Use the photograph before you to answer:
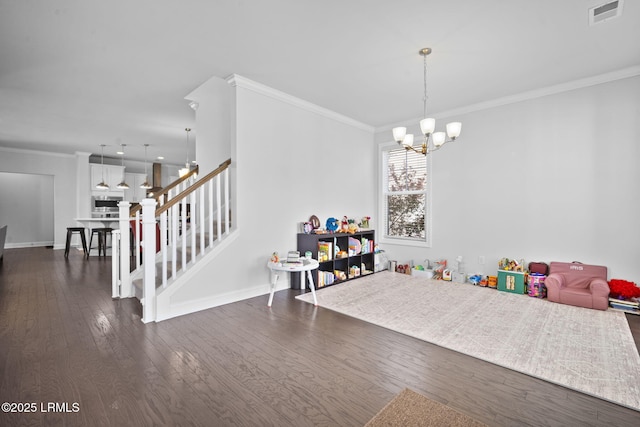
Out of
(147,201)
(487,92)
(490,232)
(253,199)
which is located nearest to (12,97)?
(147,201)

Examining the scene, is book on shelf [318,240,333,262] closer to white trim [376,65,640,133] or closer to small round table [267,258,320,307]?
small round table [267,258,320,307]

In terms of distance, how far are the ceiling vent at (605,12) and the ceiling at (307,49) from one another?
0.06 m

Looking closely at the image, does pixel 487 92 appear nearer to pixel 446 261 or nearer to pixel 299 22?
pixel 446 261

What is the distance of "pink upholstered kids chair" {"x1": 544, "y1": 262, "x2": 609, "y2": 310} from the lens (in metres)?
3.42

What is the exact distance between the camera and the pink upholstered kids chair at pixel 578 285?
3.42m

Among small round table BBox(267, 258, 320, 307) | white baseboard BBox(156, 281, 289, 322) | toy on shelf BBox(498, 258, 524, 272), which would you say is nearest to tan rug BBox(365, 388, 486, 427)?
small round table BBox(267, 258, 320, 307)

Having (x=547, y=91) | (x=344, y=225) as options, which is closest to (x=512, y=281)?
(x=344, y=225)

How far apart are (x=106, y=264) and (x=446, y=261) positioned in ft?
22.0

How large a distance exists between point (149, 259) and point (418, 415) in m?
2.73

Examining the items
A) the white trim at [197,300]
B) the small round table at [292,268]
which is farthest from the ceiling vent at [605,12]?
the white trim at [197,300]

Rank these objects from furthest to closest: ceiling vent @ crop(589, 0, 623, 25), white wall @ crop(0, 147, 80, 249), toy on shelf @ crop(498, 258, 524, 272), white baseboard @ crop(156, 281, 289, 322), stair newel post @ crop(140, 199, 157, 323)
Answer: 1. white wall @ crop(0, 147, 80, 249)
2. toy on shelf @ crop(498, 258, 524, 272)
3. white baseboard @ crop(156, 281, 289, 322)
4. stair newel post @ crop(140, 199, 157, 323)
5. ceiling vent @ crop(589, 0, 623, 25)

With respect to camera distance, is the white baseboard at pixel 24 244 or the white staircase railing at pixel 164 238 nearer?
the white staircase railing at pixel 164 238

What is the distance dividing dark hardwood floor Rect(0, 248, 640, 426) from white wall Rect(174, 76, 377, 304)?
2.22 feet

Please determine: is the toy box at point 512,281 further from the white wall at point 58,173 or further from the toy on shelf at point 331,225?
the white wall at point 58,173
